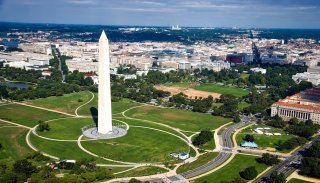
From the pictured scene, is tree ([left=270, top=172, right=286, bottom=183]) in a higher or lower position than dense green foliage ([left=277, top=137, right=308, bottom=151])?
higher

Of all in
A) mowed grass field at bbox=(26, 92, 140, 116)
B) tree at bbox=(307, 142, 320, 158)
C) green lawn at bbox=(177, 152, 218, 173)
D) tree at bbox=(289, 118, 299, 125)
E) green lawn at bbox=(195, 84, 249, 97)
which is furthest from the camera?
green lawn at bbox=(195, 84, 249, 97)

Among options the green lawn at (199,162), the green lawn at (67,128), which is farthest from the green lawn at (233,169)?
the green lawn at (67,128)

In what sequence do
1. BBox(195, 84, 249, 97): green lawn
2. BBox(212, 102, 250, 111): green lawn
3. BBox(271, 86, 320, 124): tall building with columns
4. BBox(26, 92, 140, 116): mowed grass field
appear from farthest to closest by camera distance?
BBox(195, 84, 249, 97): green lawn → BBox(212, 102, 250, 111): green lawn → BBox(26, 92, 140, 116): mowed grass field → BBox(271, 86, 320, 124): tall building with columns

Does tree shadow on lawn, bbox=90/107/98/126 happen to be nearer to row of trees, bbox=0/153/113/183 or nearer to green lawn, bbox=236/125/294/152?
row of trees, bbox=0/153/113/183

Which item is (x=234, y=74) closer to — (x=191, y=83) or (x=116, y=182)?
(x=191, y=83)

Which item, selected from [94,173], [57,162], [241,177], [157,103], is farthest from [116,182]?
[157,103]

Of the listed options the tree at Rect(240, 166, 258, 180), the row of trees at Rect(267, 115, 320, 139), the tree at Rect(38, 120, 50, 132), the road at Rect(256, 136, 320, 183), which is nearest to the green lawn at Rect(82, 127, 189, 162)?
the tree at Rect(38, 120, 50, 132)

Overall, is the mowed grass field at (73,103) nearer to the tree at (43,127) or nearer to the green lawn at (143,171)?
the tree at (43,127)
